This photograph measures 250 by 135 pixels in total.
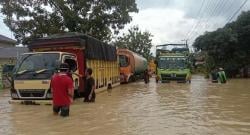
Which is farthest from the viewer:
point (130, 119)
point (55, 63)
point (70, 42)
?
point (70, 42)

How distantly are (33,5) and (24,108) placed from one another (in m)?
22.3

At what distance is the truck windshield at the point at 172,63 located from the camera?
3781 cm

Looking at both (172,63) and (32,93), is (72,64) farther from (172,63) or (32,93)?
(172,63)

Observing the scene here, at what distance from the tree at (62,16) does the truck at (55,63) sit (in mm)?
9332

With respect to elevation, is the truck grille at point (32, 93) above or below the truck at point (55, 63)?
below

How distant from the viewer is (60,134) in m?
11.0

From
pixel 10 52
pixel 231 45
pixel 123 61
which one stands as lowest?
pixel 123 61

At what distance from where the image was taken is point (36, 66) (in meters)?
18.0

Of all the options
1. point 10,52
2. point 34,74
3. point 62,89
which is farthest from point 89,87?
point 10,52

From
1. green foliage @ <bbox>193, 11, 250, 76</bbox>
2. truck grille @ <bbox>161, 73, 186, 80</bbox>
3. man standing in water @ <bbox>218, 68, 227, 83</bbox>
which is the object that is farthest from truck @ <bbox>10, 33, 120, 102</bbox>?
green foliage @ <bbox>193, 11, 250, 76</bbox>

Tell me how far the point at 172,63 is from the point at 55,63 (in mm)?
21065

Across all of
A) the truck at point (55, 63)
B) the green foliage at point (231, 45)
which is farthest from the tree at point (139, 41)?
the truck at point (55, 63)

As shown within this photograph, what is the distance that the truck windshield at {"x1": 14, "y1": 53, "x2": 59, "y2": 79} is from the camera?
17531 millimetres

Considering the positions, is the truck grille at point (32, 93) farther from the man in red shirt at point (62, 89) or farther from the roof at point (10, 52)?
the roof at point (10, 52)
